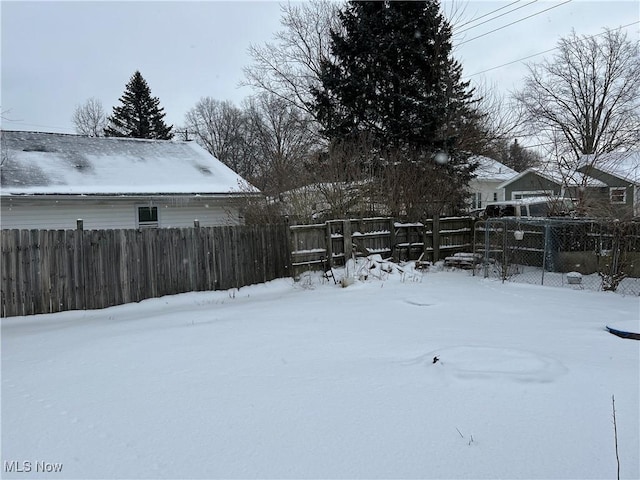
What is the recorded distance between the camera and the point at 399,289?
907cm

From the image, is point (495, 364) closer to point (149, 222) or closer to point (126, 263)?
point (126, 263)

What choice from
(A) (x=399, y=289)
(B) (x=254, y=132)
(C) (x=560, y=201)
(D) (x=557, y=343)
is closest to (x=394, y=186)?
(A) (x=399, y=289)

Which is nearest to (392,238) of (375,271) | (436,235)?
(436,235)

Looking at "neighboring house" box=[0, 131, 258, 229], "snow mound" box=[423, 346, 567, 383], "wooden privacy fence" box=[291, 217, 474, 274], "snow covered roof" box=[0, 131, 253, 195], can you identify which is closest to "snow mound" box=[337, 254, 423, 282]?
"wooden privacy fence" box=[291, 217, 474, 274]

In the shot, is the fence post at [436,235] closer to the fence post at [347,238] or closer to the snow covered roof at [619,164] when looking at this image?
the fence post at [347,238]

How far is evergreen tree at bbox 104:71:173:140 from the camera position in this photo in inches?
1432

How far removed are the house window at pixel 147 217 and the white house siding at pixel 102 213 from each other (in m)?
0.12

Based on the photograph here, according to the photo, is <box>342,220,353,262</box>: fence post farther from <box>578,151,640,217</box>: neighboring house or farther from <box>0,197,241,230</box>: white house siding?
<box>578,151,640,217</box>: neighboring house

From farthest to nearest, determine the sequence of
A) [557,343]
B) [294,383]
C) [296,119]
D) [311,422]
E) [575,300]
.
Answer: [296,119], [575,300], [557,343], [294,383], [311,422]

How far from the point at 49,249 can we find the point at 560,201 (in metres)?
12.9

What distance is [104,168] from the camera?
13766mm

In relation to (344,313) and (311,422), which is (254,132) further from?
(311,422)

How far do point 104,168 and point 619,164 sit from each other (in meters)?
19.8

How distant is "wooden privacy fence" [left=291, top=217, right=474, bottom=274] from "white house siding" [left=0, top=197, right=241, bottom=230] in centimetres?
412
